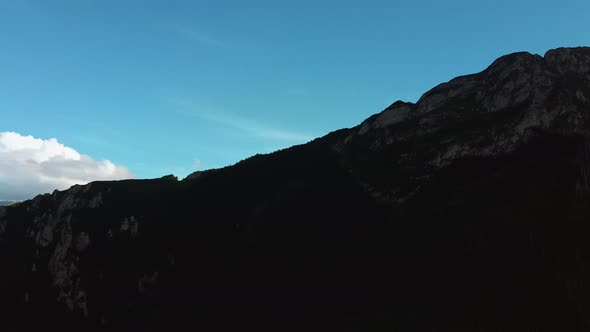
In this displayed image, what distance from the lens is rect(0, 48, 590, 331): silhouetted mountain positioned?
4569 centimetres

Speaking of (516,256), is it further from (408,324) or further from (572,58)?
(572,58)

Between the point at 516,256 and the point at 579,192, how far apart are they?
495 inches

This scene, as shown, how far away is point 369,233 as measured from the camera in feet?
210

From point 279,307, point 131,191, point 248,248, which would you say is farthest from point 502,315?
point 131,191

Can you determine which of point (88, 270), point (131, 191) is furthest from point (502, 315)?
point (131, 191)

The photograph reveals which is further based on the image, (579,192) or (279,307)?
(279,307)

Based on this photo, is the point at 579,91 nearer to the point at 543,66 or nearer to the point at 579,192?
the point at 543,66

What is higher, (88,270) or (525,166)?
(525,166)

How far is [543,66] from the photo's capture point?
243ft

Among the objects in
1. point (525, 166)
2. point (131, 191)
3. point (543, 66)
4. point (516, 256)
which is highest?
point (543, 66)

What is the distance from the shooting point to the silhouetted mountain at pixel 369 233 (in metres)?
45.7

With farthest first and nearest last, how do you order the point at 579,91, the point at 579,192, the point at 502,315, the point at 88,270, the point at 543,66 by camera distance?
1. the point at 88,270
2. the point at 543,66
3. the point at 579,91
4. the point at 579,192
5. the point at 502,315

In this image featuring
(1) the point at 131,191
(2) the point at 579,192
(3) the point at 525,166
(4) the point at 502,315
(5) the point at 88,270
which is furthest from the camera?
(1) the point at 131,191

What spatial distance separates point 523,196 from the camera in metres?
52.5
